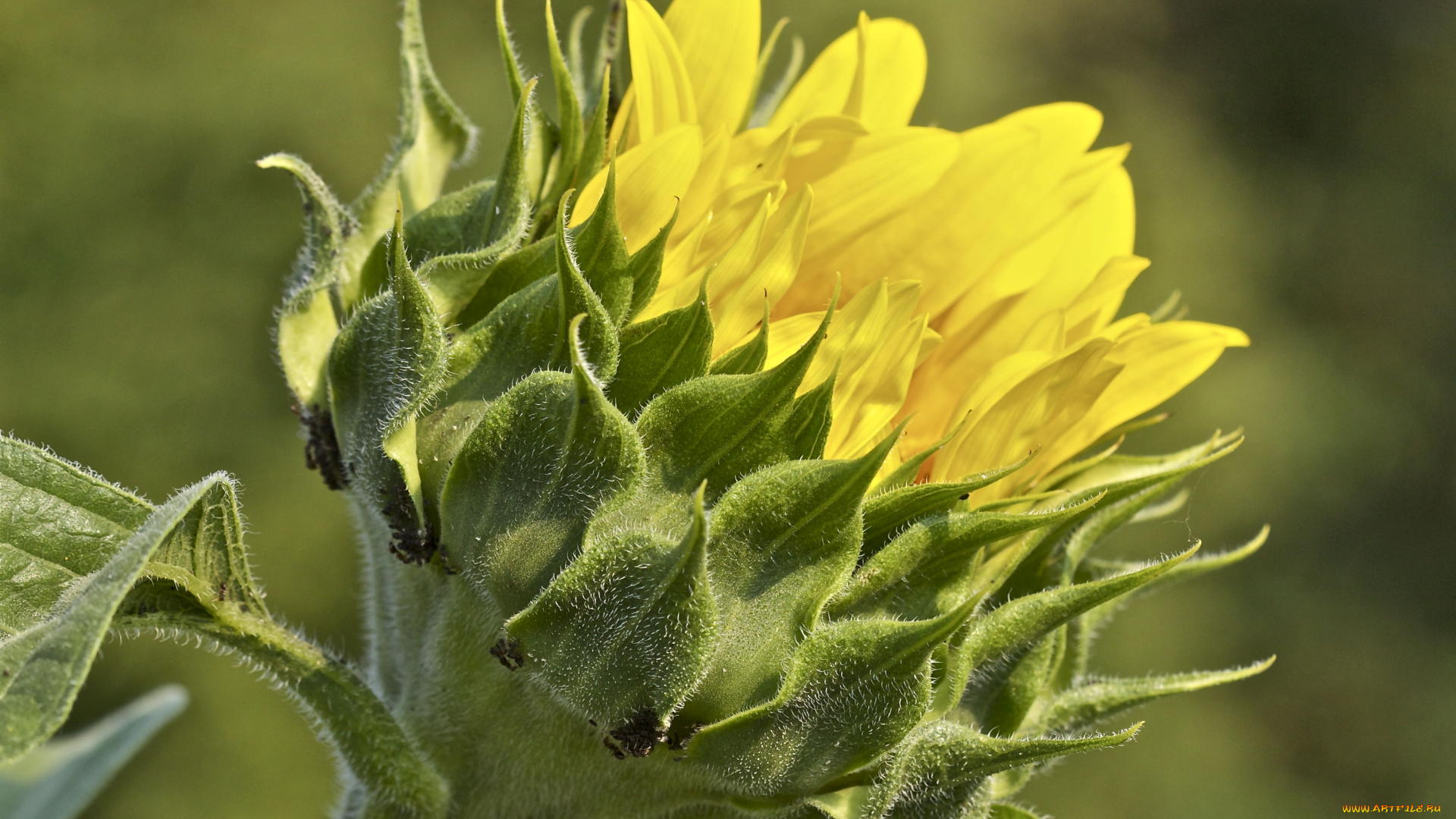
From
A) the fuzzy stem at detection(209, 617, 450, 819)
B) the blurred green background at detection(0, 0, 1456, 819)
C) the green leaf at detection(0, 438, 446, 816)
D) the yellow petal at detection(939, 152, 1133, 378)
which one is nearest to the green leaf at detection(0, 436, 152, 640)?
the green leaf at detection(0, 438, 446, 816)

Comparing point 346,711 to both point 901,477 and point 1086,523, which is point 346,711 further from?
point 1086,523

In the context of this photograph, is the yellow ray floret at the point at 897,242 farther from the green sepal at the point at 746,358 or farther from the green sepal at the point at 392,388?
the green sepal at the point at 392,388

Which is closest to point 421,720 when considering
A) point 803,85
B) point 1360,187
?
point 803,85

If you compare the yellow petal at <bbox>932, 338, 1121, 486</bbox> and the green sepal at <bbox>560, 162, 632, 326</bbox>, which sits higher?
the green sepal at <bbox>560, 162, 632, 326</bbox>

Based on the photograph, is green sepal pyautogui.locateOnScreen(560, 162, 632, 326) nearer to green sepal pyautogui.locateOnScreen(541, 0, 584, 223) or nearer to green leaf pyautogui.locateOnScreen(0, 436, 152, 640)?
green sepal pyautogui.locateOnScreen(541, 0, 584, 223)

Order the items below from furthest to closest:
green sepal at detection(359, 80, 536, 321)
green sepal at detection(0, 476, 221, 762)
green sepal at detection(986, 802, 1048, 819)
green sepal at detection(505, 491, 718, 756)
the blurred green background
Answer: the blurred green background, green sepal at detection(986, 802, 1048, 819), green sepal at detection(359, 80, 536, 321), green sepal at detection(505, 491, 718, 756), green sepal at detection(0, 476, 221, 762)

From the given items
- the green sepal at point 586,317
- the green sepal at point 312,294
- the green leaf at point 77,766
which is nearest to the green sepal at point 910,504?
the green sepal at point 586,317

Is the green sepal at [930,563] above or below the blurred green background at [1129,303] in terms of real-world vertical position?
above
